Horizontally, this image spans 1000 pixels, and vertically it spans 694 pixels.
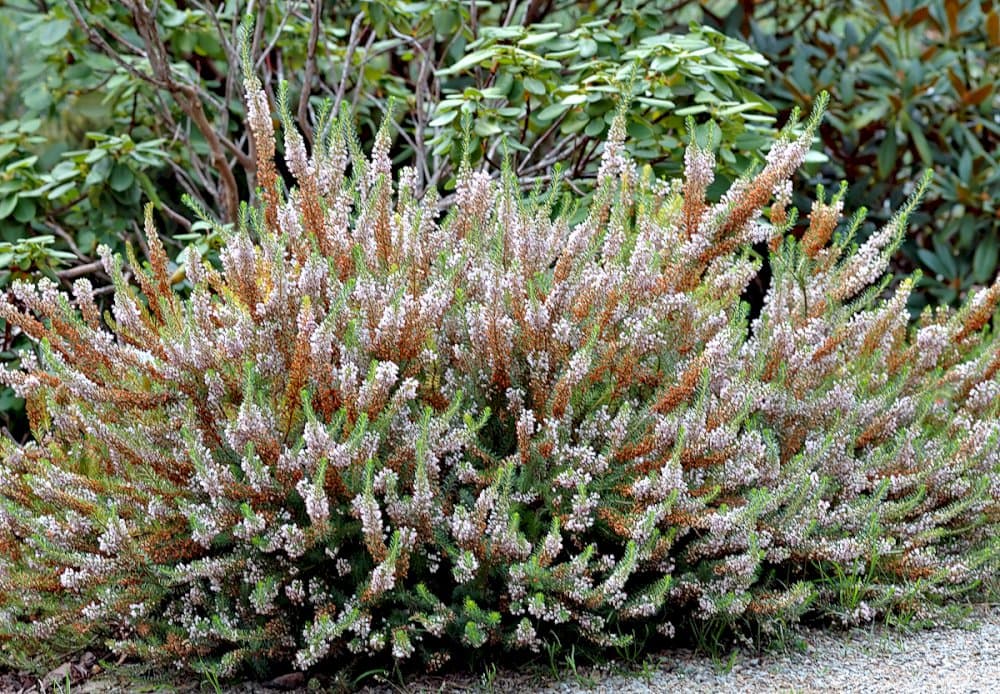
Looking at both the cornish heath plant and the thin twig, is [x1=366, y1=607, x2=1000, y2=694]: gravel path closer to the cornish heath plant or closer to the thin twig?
the cornish heath plant

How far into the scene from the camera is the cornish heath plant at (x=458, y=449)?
290 cm

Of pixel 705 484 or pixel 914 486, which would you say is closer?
pixel 705 484

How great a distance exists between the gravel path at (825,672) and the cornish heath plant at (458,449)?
9 centimetres

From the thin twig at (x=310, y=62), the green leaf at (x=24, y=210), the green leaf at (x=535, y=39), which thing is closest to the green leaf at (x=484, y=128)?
the green leaf at (x=535, y=39)

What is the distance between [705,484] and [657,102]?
1527mm

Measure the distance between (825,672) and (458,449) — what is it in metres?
1.05

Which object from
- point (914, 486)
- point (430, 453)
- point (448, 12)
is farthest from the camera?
point (448, 12)

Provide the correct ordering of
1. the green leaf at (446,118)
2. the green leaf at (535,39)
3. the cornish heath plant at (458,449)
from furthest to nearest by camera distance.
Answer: the green leaf at (535,39)
the green leaf at (446,118)
the cornish heath plant at (458,449)

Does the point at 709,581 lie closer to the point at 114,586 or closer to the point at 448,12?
the point at 114,586

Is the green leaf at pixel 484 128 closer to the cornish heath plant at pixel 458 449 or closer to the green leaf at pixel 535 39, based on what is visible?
the green leaf at pixel 535 39

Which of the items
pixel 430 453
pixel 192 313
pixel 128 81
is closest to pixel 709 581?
pixel 430 453

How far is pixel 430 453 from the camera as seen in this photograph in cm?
292

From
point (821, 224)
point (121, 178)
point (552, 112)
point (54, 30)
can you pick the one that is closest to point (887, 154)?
point (552, 112)

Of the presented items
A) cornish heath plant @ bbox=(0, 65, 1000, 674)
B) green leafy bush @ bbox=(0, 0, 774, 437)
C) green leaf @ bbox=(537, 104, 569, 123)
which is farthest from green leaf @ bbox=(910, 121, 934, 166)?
cornish heath plant @ bbox=(0, 65, 1000, 674)
